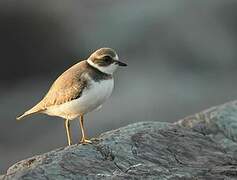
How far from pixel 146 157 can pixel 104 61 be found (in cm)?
184

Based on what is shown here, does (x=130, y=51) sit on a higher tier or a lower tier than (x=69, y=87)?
lower

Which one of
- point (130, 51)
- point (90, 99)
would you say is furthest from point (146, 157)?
point (130, 51)

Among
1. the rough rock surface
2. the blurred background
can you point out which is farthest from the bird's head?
the blurred background

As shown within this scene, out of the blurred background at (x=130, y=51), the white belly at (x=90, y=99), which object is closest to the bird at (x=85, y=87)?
the white belly at (x=90, y=99)

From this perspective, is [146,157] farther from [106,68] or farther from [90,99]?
[106,68]

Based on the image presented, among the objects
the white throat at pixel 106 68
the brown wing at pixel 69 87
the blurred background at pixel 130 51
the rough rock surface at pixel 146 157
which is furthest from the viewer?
the blurred background at pixel 130 51

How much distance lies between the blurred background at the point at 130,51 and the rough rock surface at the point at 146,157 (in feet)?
34.0

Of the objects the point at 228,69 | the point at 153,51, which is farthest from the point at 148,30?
the point at 228,69

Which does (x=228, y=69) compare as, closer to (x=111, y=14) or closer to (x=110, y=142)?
(x=111, y=14)

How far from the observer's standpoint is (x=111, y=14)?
2806cm

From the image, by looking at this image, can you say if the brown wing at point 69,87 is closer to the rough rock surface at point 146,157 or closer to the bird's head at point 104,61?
the bird's head at point 104,61

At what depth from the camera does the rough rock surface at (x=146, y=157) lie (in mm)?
9359

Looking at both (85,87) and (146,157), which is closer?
(146,157)

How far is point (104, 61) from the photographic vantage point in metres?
11.2
